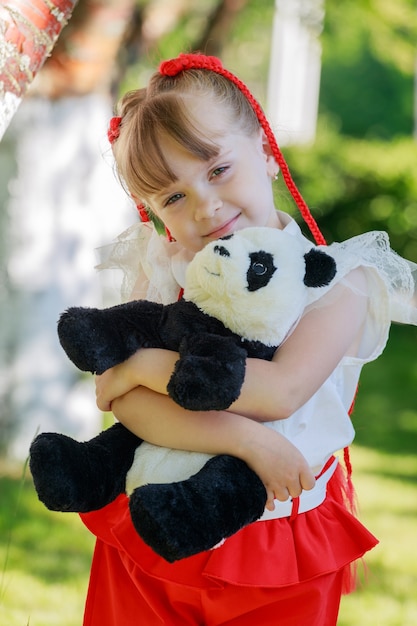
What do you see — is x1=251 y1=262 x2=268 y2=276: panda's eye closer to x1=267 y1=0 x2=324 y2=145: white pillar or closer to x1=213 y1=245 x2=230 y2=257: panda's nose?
x1=213 y1=245 x2=230 y2=257: panda's nose

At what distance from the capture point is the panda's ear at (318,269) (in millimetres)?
1666

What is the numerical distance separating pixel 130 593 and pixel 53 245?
3.27m

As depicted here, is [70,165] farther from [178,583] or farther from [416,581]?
[178,583]

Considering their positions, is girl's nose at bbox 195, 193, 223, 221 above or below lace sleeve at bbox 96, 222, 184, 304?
above

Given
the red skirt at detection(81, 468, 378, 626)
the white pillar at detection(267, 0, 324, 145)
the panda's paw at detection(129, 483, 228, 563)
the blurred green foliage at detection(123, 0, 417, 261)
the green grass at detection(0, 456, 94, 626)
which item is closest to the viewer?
the panda's paw at detection(129, 483, 228, 563)

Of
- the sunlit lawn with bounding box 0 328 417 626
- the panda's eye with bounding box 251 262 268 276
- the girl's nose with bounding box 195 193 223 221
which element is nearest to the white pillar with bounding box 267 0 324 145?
the sunlit lawn with bounding box 0 328 417 626

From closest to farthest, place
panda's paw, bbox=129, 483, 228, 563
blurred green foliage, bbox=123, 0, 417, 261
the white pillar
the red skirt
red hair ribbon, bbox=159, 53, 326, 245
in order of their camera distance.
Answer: panda's paw, bbox=129, 483, 228, 563, the red skirt, red hair ribbon, bbox=159, 53, 326, 245, blurred green foliage, bbox=123, 0, 417, 261, the white pillar

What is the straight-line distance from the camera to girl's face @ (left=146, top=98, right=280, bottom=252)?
6.03ft

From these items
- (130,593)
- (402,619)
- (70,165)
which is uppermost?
(130,593)

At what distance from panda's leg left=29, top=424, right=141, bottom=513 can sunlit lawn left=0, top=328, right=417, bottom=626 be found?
83 centimetres

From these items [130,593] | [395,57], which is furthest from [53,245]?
[395,57]

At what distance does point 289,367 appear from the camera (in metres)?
1.67

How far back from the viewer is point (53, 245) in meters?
4.91

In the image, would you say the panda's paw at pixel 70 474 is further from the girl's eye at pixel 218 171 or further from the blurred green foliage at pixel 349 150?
the blurred green foliage at pixel 349 150
